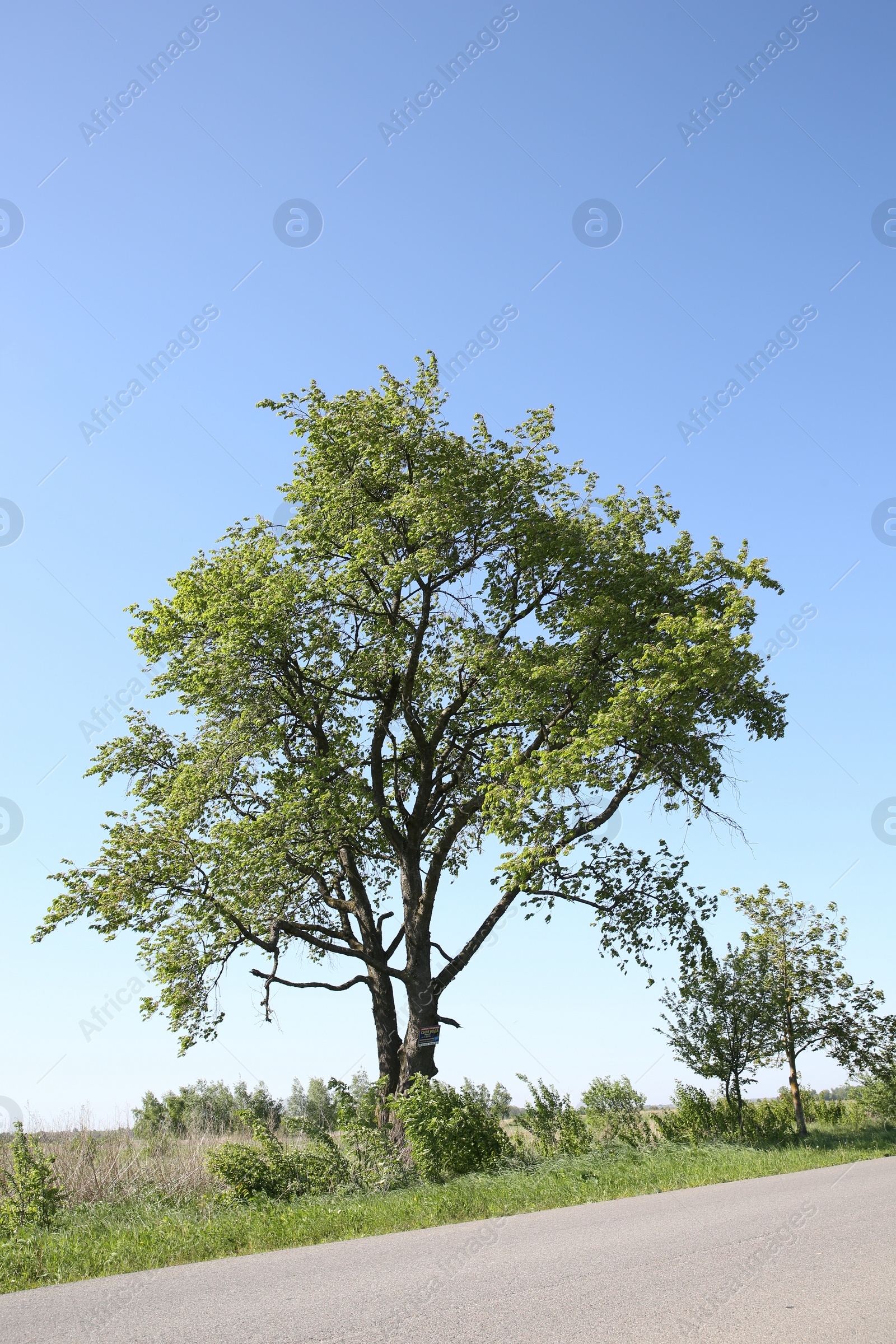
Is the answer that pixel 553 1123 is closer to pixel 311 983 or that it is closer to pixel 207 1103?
pixel 311 983

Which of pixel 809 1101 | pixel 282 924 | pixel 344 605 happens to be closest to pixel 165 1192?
pixel 282 924

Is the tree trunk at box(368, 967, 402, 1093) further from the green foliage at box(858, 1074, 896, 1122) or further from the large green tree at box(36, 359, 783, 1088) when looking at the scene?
the green foliage at box(858, 1074, 896, 1122)

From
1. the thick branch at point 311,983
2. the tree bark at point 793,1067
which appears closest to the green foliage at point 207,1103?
the thick branch at point 311,983

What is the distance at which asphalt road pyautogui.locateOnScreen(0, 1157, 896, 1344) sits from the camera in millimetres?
5066

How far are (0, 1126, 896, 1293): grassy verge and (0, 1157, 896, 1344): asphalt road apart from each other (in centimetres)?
61

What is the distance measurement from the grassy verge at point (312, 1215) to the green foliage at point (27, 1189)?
0.98 ft

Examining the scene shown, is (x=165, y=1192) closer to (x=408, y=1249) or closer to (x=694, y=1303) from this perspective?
(x=408, y=1249)

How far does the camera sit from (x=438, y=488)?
17.6 metres

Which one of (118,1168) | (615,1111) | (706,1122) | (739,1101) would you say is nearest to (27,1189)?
(118,1168)

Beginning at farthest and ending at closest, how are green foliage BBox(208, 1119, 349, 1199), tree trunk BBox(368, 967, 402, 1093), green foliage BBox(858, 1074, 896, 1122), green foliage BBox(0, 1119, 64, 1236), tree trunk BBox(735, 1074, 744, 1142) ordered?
green foliage BBox(858, 1074, 896, 1122) → tree trunk BBox(735, 1074, 744, 1142) → tree trunk BBox(368, 967, 402, 1093) → green foliage BBox(208, 1119, 349, 1199) → green foliage BBox(0, 1119, 64, 1236)

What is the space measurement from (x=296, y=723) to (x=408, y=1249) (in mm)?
13023

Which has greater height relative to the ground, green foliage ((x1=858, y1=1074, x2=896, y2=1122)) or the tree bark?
the tree bark

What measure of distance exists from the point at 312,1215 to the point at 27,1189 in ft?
12.7

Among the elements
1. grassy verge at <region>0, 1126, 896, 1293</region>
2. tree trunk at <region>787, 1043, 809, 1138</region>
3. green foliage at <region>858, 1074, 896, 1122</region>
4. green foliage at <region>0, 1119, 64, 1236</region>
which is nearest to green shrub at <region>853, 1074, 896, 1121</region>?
green foliage at <region>858, 1074, 896, 1122</region>
